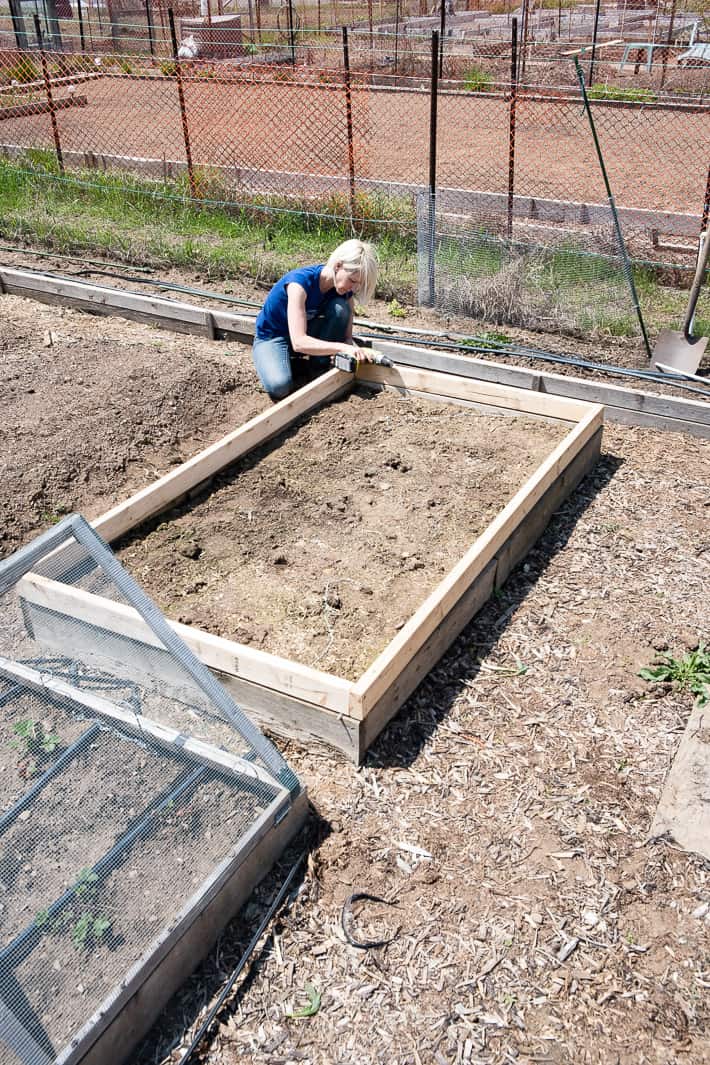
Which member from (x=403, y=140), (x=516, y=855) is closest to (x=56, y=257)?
(x=403, y=140)

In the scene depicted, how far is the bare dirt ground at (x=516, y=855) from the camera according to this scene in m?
2.43

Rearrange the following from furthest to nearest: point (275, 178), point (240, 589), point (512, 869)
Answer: point (275, 178) → point (240, 589) → point (512, 869)

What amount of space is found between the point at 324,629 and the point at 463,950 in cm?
141

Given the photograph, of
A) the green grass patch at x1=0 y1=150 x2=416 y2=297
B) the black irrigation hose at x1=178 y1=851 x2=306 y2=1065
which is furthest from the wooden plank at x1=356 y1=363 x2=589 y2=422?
the black irrigation hose at x1=178 y1=851 x2=306 y2=1065

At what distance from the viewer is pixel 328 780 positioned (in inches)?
124

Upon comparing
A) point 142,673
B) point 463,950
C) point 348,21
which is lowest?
point 463,950

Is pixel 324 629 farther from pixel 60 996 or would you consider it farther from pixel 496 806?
pixel 60 996

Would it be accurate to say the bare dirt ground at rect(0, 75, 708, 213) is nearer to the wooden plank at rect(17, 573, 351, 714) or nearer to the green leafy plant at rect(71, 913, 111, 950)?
the wooden plank at rect(17, 573, 351, 714)

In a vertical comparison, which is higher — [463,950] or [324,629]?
[324,629]

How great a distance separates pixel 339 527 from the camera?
4387mm

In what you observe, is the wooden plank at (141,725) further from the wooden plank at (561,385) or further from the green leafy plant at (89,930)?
the wooden plank at (561,385)

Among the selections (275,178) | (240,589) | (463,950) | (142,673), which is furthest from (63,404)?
(275,178)

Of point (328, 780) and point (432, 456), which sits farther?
point (432, 456)

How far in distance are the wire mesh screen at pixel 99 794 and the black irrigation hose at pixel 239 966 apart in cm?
20
